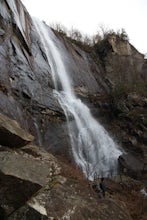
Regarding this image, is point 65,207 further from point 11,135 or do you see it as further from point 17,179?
point 11,135

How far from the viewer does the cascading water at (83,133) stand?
38.1 ft

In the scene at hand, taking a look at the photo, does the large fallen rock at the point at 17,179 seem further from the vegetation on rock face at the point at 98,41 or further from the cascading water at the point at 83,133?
the vegetation on rock face at the point at 98,41

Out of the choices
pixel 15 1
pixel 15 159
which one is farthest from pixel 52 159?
pixel 15 1

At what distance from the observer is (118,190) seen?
9875 mm

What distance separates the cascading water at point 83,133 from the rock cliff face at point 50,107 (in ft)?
1.76

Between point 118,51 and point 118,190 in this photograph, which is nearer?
point 118,190

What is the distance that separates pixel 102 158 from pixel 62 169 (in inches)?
209

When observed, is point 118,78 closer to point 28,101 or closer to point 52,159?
point 28,101

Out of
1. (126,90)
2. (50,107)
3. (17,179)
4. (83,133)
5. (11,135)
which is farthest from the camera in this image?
(126,90)

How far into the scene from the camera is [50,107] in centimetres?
1211

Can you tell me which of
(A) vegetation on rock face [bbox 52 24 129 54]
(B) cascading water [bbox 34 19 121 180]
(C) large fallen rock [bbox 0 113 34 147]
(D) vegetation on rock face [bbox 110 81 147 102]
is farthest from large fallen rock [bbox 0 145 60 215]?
(A) vegetation on rock face [bbox 52 24 129 54]

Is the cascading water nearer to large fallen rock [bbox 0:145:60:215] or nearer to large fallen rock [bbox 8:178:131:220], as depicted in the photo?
large fallen rock [bbox 8:178:131:220]

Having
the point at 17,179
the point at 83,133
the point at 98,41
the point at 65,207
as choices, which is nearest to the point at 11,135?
the point at 17,179

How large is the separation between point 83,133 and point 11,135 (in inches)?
264
